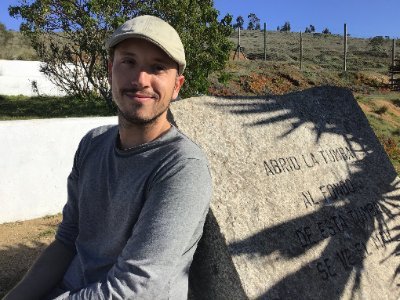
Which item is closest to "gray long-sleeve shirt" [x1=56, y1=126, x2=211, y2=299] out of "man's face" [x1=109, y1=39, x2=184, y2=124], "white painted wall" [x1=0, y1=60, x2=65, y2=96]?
"man's face" [x1=109, y1=39, x2=184, y2=124]

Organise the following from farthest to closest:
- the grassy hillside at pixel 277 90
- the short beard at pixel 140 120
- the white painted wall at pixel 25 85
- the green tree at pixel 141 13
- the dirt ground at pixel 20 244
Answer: the white painted wall at pixel 25 85 → the grassy hillside at pixel 277 90 → the green tree at pixel 141 13 → the dirt ground at pixel 20 244 → the short beard at pixel 140 120

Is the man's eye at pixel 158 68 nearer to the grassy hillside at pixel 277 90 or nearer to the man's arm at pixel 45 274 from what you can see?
the man's arm at pixel 45 274

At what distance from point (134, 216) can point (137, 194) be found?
0.09 metres

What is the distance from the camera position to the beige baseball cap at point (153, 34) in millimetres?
1865

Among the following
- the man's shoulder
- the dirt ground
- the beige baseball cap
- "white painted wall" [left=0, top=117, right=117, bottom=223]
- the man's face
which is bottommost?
the dirt ground

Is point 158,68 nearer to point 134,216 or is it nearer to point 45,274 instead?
point 134,216

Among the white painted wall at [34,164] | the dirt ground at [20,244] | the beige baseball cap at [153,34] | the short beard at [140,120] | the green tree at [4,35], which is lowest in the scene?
the dirt ground at [20,244]

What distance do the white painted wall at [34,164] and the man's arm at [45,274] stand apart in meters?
3.36

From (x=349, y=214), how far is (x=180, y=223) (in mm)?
1566

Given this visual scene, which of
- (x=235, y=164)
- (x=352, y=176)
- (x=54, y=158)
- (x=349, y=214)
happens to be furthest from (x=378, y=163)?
(x=54, y=158)

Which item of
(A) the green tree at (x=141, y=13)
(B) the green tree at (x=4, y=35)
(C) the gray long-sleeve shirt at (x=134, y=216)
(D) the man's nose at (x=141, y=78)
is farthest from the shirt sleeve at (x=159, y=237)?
(B) the green tree at (x=4, y=35)

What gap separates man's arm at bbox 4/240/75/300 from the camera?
7.02 feet

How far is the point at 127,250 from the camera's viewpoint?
174 centimetres

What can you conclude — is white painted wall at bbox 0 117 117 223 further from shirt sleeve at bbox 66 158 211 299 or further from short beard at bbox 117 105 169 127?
shirt sleeve at bbox 66 158 211 299
